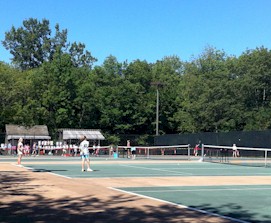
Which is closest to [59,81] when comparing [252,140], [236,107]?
[236,107]

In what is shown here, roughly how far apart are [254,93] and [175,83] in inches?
572

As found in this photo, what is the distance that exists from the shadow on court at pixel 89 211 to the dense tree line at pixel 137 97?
44.2 meters

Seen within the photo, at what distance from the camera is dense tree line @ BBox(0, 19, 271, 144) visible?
57844 mm

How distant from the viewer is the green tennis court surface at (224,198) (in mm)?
9312

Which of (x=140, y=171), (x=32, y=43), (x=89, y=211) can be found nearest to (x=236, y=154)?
(x=140, y=171)

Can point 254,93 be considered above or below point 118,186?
above

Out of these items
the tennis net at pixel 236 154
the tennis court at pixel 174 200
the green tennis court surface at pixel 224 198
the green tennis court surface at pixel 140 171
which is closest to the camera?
the tennis court at pixel 174 200

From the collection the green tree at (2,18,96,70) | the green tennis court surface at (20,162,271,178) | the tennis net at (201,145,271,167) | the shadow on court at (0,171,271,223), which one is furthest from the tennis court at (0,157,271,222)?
the green tree at (2,18,96,70)

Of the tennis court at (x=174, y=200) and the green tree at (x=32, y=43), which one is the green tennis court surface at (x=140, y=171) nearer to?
the tennis court at (x=174, y=200)

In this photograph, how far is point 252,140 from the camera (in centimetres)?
4381

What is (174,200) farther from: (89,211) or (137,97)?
(137,97)

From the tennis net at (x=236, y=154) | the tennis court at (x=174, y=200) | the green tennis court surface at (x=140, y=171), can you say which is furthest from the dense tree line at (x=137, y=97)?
the tennis court at (x=174, y=200)

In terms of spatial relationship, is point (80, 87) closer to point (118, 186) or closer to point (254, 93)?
point (254, 93)

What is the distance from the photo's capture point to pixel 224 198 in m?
11.8
